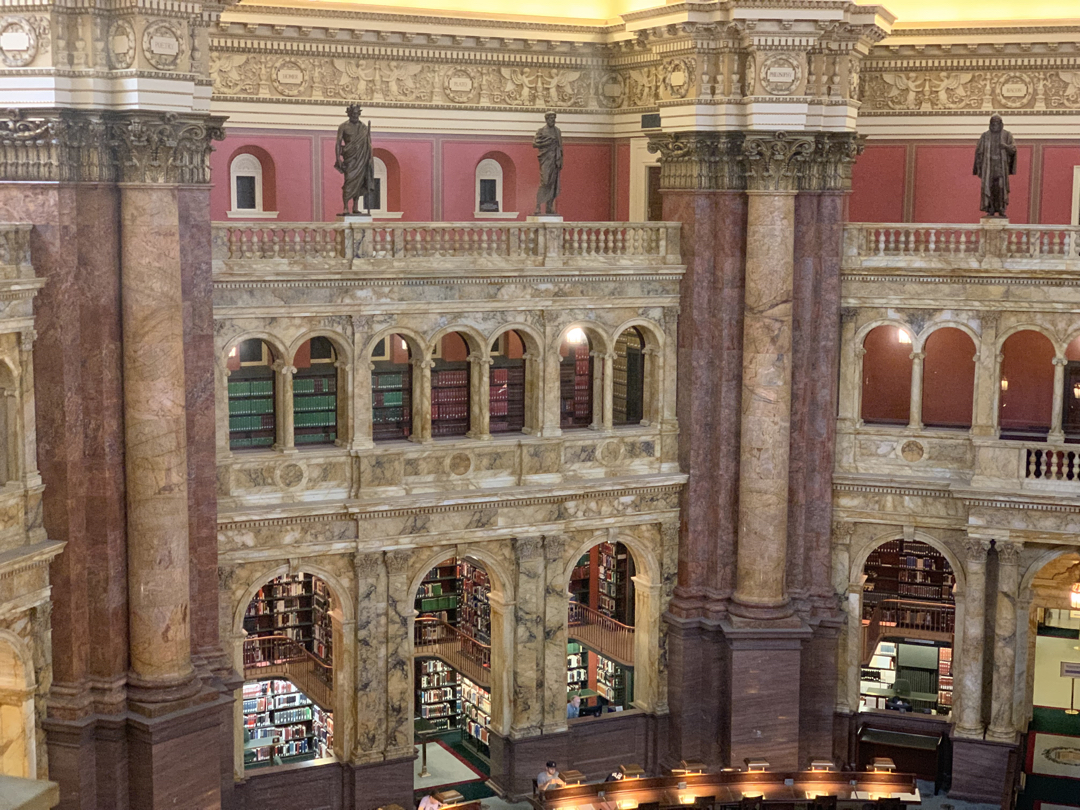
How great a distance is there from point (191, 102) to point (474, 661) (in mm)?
13182

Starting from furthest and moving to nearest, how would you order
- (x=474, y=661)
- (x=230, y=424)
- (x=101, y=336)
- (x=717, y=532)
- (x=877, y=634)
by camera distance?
1. (x=877, y=634)
2. (x=474, y=661)
3. (x=717, y=532)
4. (x=230, y=424)
5. (x=101, y=336)

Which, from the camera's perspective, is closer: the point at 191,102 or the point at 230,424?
the point at 191,102

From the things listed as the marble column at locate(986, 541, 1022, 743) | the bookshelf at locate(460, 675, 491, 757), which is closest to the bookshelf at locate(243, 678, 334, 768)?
the bookshelf at locate(460, 675, 491, 757)

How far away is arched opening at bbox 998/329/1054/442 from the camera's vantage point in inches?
1215

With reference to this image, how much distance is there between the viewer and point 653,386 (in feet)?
94.7

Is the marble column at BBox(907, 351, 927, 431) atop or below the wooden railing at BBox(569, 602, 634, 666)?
atop

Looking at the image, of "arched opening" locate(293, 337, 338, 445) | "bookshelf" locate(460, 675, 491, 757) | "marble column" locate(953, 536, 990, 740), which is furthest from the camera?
"bookshelf" locate(460, 675, 491, 757)

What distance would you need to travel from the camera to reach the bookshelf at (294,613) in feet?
96.5

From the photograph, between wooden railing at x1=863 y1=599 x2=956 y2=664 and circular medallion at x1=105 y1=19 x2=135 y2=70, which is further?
wooden railing at x1=863 y1=599 x2=956 y2=664

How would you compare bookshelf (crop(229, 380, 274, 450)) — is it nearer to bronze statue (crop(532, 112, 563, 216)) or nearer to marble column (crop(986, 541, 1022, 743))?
bronze statue (crop(532, 112, 563, 216))

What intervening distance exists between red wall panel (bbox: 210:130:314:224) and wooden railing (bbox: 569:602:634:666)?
404 inches

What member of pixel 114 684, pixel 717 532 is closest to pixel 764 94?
pixel 717 532

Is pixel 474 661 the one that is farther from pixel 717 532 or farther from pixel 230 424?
pixel 230 424

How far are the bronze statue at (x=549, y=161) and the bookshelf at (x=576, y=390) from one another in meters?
3.69
